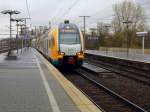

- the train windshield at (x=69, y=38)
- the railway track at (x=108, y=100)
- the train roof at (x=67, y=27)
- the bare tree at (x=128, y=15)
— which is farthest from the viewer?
the bare tree at (x=128, y=15)

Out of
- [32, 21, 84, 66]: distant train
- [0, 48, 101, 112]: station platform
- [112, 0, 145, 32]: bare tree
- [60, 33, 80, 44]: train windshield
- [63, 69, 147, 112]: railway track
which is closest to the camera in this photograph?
[0, 48, 101, 112]: station platform

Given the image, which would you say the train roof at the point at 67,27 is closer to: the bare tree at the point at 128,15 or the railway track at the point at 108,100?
the railway track at the point at 108,100

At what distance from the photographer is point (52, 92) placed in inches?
534

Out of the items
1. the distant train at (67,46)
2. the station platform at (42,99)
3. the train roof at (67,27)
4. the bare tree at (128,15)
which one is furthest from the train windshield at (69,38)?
the bare tree at (128,15)

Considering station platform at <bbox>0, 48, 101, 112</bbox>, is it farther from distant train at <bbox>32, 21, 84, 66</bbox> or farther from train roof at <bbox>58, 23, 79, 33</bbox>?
train roof at <bbox>58, 23, 79, 33</bbox>

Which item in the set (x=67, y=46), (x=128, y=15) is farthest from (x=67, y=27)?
(x=128, y=15)

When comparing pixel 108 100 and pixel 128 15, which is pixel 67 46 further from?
pixel 128 15

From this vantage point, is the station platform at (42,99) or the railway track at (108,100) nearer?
the station platform at (42,99)

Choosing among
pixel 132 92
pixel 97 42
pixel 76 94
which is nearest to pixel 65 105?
pixel 76 94

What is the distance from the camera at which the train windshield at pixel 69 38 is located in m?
29.4

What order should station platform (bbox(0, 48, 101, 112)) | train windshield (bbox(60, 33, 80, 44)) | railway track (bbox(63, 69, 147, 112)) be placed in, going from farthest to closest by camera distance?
1. train windshield (bbox(60, 33, 80, 44))
2. railway track (bbox(63, 69, 147, 112))
3. station platform (bbox(0, 48, 101, 112))

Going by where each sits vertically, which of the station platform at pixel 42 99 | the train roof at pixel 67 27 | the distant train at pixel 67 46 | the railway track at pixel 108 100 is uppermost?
the train roof at pixel 67 27

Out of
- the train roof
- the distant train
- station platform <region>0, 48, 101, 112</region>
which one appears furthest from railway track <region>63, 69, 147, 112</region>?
the train roof

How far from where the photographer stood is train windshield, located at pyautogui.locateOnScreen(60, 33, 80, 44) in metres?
29.4
